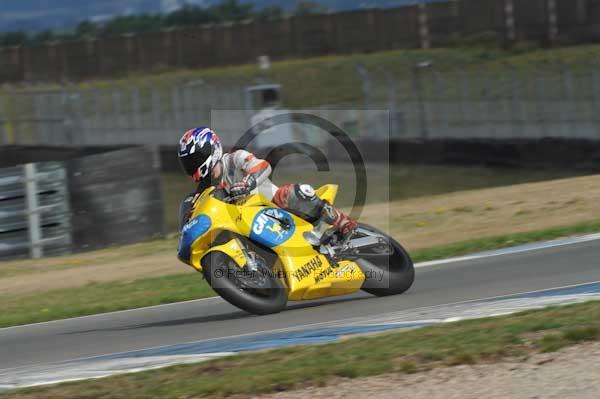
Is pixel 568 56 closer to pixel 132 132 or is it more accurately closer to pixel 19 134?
pixel 132 132

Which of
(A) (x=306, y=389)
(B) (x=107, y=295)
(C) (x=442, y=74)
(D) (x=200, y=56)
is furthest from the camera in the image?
(D) (x=200, y=56)

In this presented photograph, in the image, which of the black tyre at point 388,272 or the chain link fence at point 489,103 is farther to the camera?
the chain link fence at point 489,103

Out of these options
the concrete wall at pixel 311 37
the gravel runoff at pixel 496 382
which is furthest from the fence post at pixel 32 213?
the concrete wall at pixel 311 37

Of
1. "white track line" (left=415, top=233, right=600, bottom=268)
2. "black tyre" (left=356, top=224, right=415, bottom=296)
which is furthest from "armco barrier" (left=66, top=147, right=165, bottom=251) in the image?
"black tyre" (left=356, top=224, right=415, bottom=296)

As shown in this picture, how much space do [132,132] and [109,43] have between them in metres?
20.8

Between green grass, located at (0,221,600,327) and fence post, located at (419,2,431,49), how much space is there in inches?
1190

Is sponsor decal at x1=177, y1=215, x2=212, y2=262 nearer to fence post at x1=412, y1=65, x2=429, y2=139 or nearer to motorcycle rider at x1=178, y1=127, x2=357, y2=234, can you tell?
motorcycle rider at x1=178, y1=127, x2=357, y2=234

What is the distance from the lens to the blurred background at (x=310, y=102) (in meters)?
16.2

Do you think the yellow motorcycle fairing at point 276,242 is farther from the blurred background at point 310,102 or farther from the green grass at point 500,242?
the blurred background at point 310,102

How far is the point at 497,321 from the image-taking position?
7086 millimetres

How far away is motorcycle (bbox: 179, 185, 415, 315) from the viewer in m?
8.08

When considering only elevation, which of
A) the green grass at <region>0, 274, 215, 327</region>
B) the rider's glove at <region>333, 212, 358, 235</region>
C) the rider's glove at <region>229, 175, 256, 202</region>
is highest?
the rider's glove at <region>229, 175, 256, 202</region>

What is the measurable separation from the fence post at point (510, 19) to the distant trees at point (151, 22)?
73.2ft

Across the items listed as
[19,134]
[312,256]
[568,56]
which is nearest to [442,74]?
[568,56]
